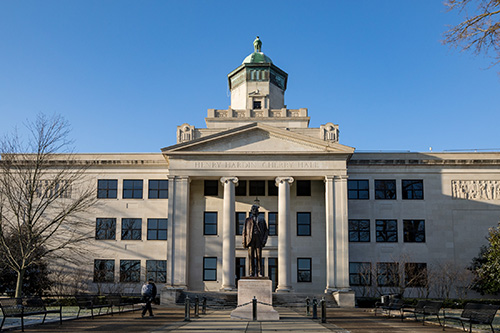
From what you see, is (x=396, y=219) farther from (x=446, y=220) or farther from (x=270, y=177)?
(x=270, y=177)

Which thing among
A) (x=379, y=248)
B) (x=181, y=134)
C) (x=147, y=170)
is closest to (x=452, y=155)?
(x=379, y=248)

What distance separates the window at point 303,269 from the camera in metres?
45.5

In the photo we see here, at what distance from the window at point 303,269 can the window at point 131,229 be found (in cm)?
1410

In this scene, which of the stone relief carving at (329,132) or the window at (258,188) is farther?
the stone relief carving at (329,132)

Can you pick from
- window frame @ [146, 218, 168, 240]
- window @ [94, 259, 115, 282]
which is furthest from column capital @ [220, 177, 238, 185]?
window @ [94, 259, 115, 282]

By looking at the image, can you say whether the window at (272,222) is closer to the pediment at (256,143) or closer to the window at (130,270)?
the pediment at (256,143)

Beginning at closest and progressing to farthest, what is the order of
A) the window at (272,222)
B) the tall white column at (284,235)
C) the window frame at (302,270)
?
1. the tall white column at (284,235)
2. the window frame at (302,270)
3. the window at (272,222)

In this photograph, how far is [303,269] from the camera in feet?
150

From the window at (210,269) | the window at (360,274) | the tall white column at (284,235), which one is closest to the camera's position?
the tall white column at (284,235)

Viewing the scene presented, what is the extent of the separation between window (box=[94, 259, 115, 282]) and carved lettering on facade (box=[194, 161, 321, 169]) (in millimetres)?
12062

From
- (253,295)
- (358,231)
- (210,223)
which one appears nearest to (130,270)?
(210,223)

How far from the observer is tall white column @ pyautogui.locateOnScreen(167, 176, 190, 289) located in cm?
4172


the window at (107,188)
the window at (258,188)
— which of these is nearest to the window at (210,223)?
the window at (258,188)

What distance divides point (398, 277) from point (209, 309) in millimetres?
17308
